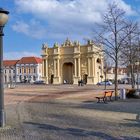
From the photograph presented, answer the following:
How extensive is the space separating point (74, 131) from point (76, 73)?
107959 mm

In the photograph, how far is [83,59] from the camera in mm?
120750

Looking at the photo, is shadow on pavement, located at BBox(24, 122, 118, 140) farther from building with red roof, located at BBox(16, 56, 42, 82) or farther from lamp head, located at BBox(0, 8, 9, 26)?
building with red roof, located at BBox(16, 56, 42, 82)

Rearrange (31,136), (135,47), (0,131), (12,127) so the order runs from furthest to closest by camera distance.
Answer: (135,47) → (12,127) → (0,131) → (31,136)

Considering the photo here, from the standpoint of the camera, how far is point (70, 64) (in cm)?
12675

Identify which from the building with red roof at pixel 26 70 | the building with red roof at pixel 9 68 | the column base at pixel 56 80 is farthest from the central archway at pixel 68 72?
the building with red roof at pixel 9 68

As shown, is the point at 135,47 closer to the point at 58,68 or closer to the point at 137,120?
the point at 137,120

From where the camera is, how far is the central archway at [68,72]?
124188mm

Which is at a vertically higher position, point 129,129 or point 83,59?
point 83,59

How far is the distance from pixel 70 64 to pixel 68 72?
9.51ft

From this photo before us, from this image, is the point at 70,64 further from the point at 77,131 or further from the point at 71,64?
the point at 77,131

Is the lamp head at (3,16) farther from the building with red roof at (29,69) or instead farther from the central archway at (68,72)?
the building with red roof at (29,69)

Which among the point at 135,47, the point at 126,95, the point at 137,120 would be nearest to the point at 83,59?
the point at 135,47

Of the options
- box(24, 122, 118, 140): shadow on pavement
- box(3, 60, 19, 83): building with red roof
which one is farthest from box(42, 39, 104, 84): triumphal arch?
box(24, 122, 118, 140): shadow on pavement

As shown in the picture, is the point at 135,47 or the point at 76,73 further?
the point at 76,73
